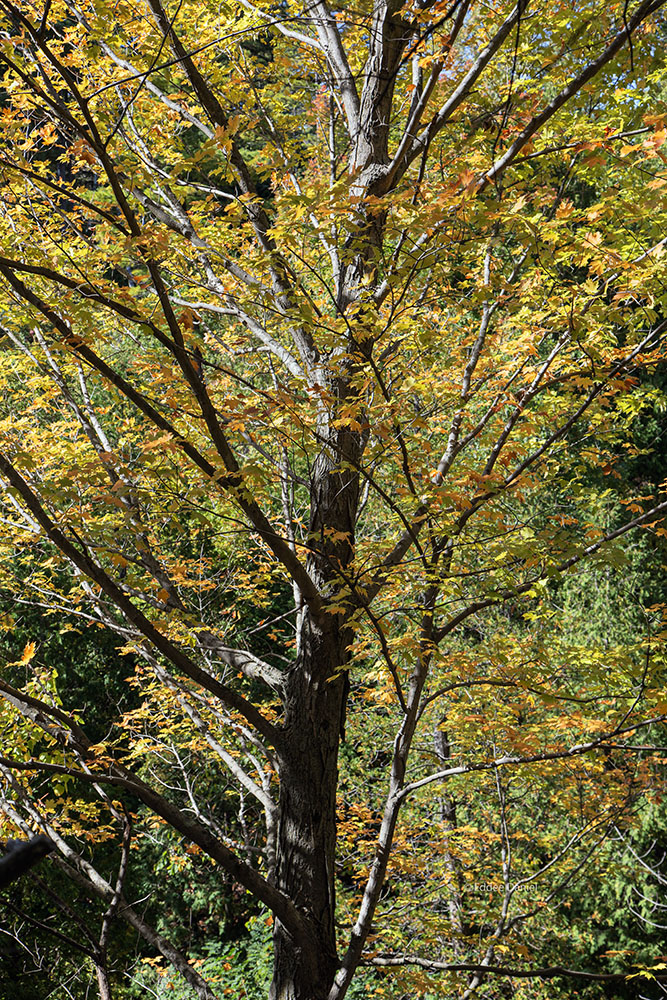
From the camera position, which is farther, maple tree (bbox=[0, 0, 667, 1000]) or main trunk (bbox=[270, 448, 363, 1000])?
main trunk (bbox=[270, 448, 363, 1000])

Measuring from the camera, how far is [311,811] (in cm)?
278

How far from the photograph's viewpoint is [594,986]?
28.8 ft

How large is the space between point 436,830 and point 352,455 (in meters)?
5.21

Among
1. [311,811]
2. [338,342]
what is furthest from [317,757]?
[338,342]

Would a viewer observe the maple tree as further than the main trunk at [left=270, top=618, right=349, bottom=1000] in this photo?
No

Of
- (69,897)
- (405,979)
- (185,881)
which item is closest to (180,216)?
(405,979)

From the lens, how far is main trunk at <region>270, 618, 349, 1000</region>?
2.65 metres

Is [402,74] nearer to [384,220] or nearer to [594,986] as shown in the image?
[384,220]

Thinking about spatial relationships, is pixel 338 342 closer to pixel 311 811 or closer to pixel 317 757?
pixel 317 757

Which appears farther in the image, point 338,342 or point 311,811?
point 338,342

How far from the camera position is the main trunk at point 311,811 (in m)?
2.65

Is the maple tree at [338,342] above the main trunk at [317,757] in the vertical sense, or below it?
above

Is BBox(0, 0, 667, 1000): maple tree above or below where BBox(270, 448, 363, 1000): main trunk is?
above

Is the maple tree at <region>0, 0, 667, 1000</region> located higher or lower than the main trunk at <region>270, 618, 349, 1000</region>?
higher
